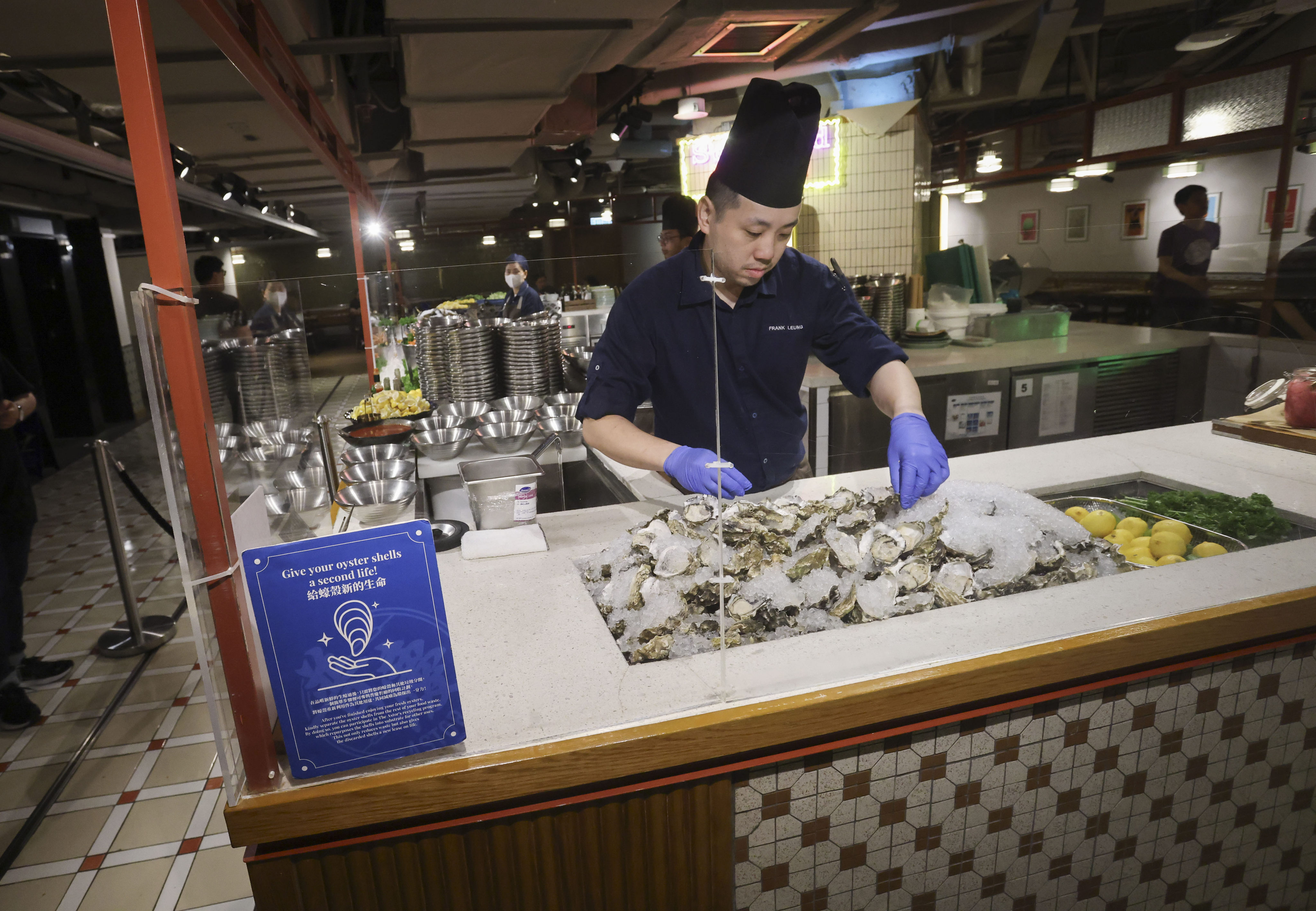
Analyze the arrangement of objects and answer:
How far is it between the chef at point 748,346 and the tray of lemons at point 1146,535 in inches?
19.6

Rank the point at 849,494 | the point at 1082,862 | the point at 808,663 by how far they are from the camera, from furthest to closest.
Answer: the point at 849,494
the point at 1082,862
the point at 808,663

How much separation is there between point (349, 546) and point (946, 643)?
3.13ft

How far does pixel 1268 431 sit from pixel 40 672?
4990 millimetres

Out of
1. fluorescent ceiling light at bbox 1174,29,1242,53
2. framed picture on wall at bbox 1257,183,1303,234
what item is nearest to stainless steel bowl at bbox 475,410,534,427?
framed picture on wall at bbox 1257,183,1303,234

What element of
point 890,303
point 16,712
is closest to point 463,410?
point 890,303

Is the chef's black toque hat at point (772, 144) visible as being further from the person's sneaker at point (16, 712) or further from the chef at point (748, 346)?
the person's sneaker at point (16, 712)

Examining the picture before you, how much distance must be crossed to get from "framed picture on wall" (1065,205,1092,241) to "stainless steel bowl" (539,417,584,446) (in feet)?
3.89

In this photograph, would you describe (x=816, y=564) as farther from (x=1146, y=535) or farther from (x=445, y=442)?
(x=1146, y=535)

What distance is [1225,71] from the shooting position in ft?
8.01

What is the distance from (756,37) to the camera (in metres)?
1.99

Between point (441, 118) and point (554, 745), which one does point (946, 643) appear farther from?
point (441, 118)

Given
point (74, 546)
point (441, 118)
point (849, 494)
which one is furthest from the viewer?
Result: point (74, 546)

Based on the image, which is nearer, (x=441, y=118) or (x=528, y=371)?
(x=528, y=371)

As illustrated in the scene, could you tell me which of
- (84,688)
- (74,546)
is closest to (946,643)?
(84,688)
